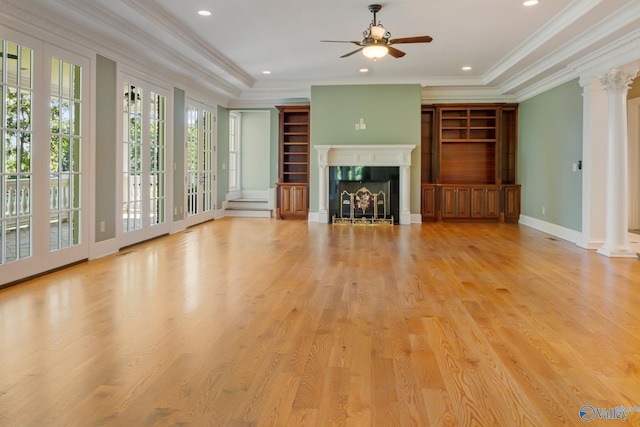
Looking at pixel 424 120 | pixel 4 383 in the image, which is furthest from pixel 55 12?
pixel 424 120

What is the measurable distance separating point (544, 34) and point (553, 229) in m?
3.43

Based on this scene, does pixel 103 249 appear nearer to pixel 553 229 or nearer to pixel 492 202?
pixel 553 229

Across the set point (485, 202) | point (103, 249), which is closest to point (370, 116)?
point (485, 202)

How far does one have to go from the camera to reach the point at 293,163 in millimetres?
10570

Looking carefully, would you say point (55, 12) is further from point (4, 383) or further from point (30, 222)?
point (4, 383)

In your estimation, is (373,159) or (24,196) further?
(373,159)

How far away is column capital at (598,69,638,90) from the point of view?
5941 mm

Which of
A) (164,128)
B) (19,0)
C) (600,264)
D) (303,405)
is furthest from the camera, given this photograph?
(164,128)

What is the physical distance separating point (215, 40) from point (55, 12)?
2.47 meters

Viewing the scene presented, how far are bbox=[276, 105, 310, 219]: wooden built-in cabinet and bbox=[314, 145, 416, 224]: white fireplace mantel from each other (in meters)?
0.96

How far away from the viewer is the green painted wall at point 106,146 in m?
5.78

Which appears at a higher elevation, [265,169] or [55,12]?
[55,12]

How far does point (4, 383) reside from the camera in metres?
2.27

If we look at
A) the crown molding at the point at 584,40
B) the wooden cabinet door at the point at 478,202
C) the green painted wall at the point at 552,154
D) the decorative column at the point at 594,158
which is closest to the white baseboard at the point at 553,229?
the green painted wall at the point at 552,154
